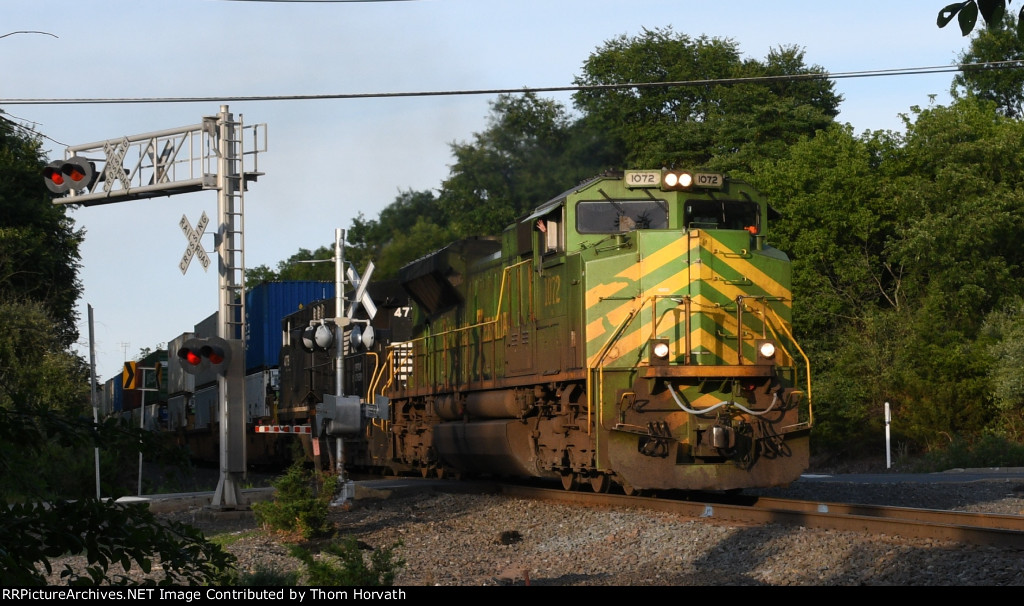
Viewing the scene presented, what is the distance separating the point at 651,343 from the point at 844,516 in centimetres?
313

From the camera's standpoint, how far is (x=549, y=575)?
903cm

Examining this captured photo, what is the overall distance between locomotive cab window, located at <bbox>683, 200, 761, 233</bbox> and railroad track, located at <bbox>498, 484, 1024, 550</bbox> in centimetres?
334

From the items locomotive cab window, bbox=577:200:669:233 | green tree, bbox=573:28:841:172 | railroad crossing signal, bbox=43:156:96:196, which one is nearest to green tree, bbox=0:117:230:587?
locomotive cab window, bbox=577:200:669:233

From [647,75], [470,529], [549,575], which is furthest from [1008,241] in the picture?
[549,575]

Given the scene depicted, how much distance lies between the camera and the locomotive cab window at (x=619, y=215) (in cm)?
1352

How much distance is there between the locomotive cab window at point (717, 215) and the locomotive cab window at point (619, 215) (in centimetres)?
32

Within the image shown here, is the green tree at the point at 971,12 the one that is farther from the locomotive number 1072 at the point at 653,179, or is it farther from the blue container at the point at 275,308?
the blue container at the point at 275,308

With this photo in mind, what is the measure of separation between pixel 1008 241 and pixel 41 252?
28695mm

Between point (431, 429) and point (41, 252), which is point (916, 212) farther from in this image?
point (41, 252)

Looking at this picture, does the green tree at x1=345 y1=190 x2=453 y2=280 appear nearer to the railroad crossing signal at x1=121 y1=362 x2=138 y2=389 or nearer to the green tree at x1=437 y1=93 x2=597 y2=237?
the green tree at x1=437 y1=93 x2=597 y2=237

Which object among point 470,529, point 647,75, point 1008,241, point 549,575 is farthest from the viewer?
point 647,75

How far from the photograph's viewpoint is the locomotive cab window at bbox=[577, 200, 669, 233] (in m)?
13.5

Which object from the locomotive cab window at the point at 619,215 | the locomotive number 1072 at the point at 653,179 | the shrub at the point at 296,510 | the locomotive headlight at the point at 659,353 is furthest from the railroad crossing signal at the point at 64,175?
the locomotive headlight at the point at 659,353

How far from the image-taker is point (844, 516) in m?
10.3
